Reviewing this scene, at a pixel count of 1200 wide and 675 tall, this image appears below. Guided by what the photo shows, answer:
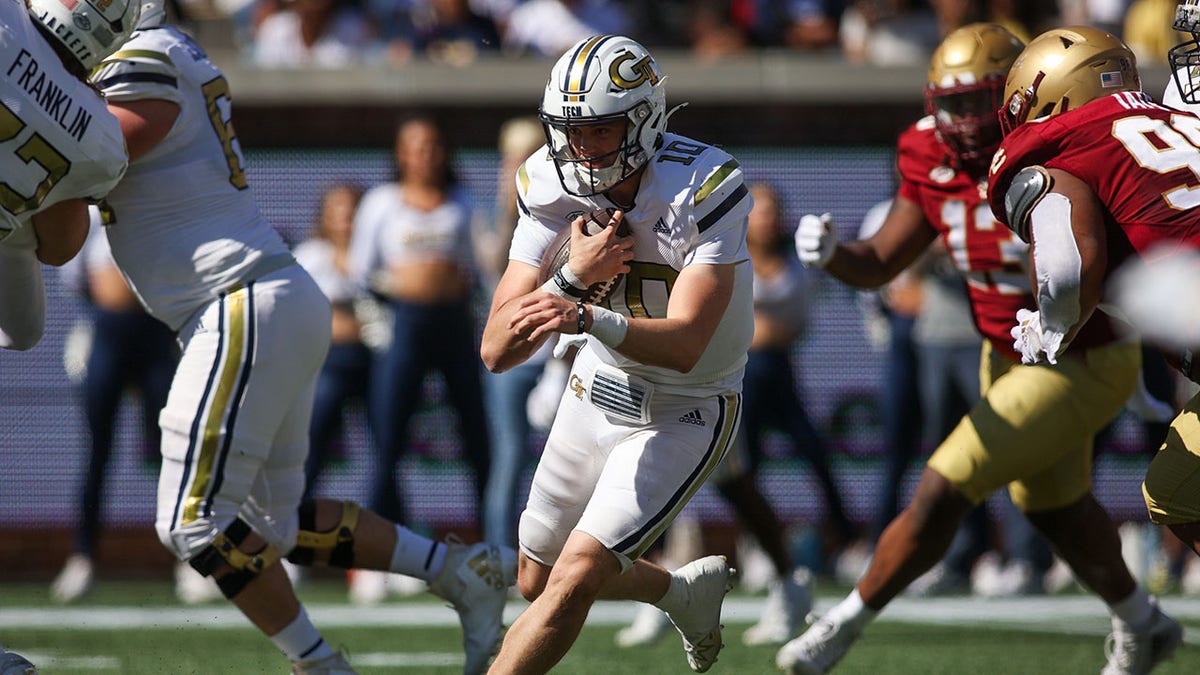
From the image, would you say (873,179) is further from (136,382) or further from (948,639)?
(136,382)

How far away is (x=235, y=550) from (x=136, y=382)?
3911 millimetres

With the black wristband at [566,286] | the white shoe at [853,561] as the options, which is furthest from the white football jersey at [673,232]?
the white shoe at [853,561]

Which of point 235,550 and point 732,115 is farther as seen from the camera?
point 732,115

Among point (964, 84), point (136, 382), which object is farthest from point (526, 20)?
point (964, 84)

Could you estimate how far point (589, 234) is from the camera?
3.77 metres

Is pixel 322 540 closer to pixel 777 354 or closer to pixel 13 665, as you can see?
pixel 13 665

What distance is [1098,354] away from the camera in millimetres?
4797

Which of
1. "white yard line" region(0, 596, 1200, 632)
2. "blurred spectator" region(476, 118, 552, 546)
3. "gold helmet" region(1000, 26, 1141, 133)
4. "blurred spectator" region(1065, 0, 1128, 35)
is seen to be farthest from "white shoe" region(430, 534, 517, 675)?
"blurred spectator" region(1065, 0, 1128, 35)

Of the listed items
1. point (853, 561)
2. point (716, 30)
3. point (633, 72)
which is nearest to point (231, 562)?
point (633, 72)

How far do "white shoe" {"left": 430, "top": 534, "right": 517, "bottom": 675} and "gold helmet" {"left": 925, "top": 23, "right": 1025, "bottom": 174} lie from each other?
1930 mm

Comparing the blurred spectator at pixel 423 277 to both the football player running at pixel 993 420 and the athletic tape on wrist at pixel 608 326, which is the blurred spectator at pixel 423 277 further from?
the athletic tape on wrist at pixel 608 326

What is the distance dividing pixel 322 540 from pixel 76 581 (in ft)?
10.6

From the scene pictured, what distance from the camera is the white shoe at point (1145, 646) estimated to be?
479cm

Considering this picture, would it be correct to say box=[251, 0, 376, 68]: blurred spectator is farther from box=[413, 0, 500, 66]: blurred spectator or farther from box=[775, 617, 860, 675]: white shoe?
box=[775, 617, 860, 675]: white shoe
